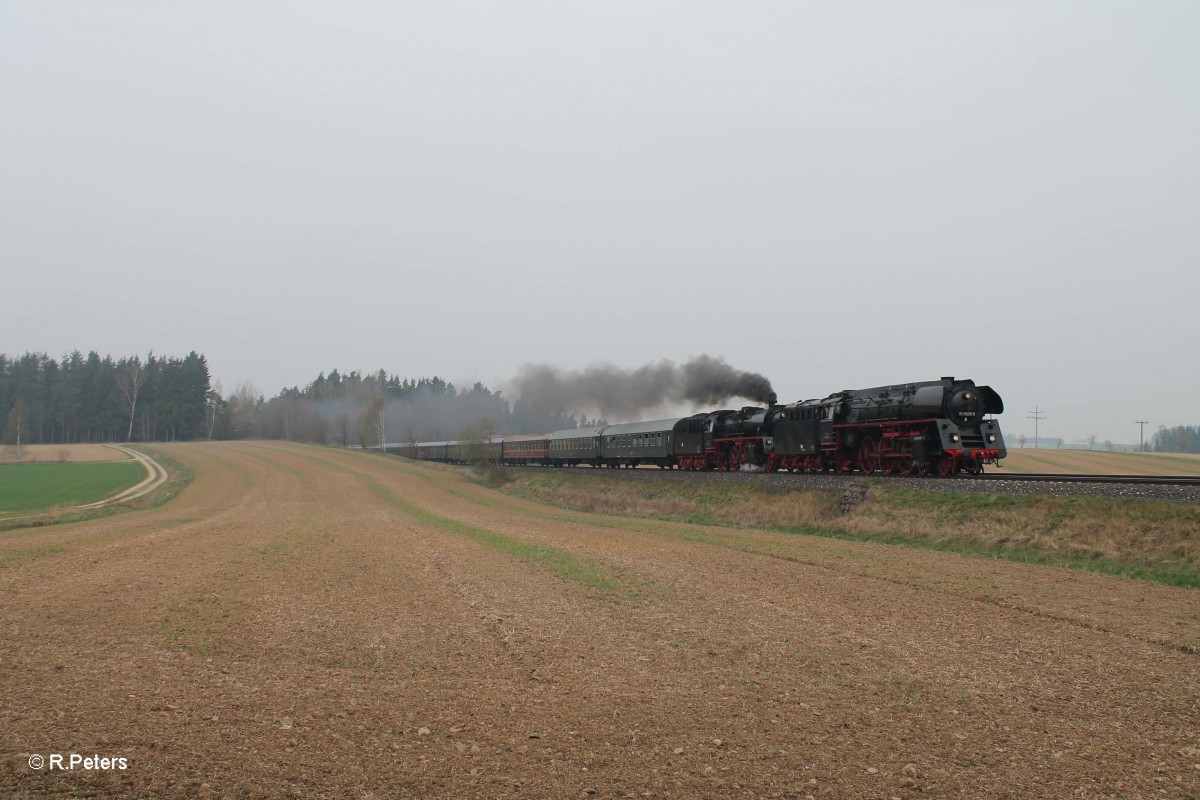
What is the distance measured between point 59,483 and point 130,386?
80.8 metres

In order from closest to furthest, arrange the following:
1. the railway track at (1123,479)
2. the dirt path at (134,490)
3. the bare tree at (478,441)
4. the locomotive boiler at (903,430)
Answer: the railway track at (1123,479), the locomotive boiler at (903,430), the dirt path at (134,490), the bare tree at (478,441)

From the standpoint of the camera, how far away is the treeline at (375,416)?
122281 mm

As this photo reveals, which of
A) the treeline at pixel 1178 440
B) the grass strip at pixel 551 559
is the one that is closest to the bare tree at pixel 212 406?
the grass strip at pixel 551 559

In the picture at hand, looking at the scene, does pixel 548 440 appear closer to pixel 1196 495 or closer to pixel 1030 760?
pixel 1196 495

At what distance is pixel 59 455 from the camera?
80188mm

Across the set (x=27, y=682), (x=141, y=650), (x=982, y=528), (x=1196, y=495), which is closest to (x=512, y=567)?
(x=141, y=650)

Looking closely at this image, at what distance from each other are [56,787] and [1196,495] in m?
22.4

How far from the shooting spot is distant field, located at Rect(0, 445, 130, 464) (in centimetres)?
7719

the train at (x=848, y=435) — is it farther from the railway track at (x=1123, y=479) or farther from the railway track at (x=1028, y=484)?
the railway track at (x=1123, y=479)

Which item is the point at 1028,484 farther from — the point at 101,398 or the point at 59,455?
the point at 101,398

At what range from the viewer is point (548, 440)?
69938mm

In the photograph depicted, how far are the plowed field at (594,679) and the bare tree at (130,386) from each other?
118029mm

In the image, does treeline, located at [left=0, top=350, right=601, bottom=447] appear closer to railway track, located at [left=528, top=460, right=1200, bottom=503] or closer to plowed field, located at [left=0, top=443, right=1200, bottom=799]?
railway track, located at [left=528, top=460, right=1200, bottom=503]

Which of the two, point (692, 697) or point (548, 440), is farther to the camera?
point (548, 440)
